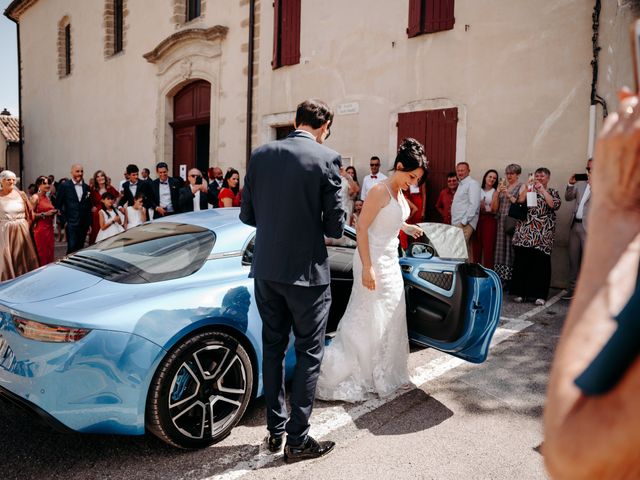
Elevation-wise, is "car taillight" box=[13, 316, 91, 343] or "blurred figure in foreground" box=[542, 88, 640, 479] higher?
"blurred figure in foreground" box=[542, 88, 640, 479]

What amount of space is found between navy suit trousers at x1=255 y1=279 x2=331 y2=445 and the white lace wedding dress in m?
0.79

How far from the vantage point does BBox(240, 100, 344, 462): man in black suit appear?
2721mm

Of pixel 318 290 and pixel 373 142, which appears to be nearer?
pixel 318 290

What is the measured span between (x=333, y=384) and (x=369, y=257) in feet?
3.00

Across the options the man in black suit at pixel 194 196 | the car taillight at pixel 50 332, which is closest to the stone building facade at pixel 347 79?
the man in black suit at pixel 194 196

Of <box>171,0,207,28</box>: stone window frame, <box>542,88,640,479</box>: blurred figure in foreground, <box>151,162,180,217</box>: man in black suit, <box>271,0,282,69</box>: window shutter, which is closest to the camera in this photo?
<box>542,88,640,479</box>: blurred figure in foreground

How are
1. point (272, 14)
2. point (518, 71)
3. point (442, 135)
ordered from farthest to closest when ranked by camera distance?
point (272, 14)
point (442, 135)
point (518, 71)

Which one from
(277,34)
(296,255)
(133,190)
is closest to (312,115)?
(296,255)

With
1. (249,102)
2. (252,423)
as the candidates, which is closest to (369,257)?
(252,423)

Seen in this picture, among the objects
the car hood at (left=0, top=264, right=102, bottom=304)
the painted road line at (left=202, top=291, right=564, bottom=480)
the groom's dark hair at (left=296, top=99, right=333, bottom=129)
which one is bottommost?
the painted road line at (left=202, top=291, right=564, bottom=480)

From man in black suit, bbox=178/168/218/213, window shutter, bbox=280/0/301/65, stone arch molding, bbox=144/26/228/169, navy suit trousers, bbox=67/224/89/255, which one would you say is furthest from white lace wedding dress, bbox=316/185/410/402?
stone arch molding, bbox=144/26/228/169

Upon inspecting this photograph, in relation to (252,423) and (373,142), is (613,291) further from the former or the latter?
(373,142)

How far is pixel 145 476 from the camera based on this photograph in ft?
8.80

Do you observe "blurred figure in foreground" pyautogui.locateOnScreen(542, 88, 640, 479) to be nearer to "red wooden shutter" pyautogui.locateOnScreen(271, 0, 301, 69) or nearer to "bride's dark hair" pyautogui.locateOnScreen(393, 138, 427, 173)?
"bride's dark hair" pyautogui.locateOnScreen(393, 138, 427, 173)
